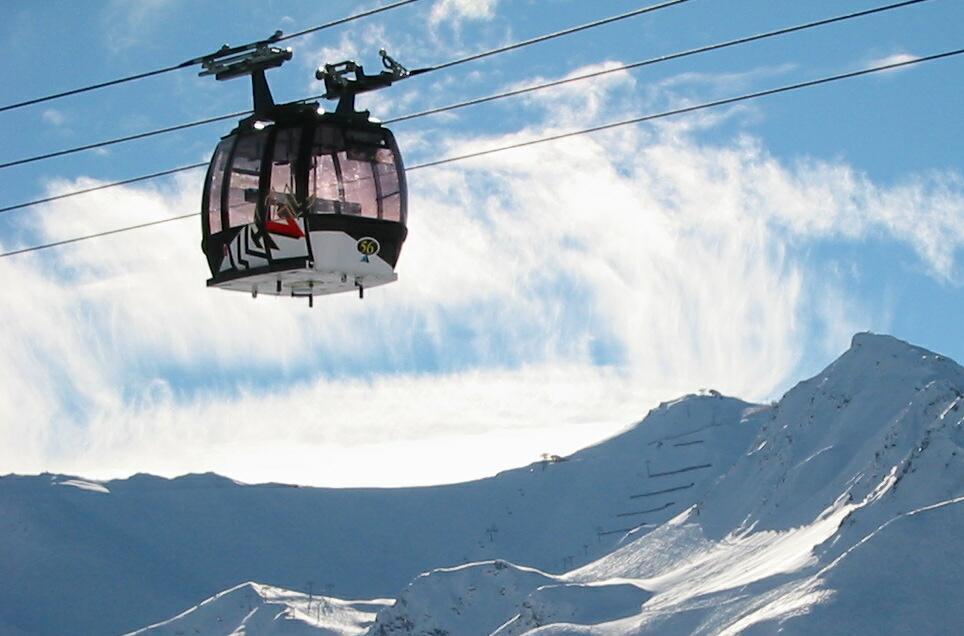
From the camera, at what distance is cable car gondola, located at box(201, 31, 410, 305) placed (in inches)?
968

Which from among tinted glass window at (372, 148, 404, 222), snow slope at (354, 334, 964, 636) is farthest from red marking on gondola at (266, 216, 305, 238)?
snow slope at (354, 334, 964, 636)

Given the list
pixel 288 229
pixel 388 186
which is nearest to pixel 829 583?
pixel 388 186

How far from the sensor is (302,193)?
24.8 m

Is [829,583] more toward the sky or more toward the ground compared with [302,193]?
more toward the ground

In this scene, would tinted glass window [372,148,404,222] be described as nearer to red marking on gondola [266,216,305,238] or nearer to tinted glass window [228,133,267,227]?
red marking on gondola [266,216,305,238]

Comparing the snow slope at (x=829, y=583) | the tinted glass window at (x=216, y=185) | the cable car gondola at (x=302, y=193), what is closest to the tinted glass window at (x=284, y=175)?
the cable car gondola at (x=302, y=193)

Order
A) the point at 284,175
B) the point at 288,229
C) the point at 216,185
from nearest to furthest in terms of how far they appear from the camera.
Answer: the point at 288,229, the point at 284,175, the point at 216,185

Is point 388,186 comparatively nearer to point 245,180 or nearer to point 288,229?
point 288,229

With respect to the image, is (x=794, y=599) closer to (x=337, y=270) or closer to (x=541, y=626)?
(x=541, y=626)

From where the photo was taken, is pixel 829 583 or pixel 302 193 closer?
pixel 302 193

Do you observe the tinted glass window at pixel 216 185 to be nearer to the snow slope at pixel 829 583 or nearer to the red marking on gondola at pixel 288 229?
the red marking on gondola at pixel 288 229

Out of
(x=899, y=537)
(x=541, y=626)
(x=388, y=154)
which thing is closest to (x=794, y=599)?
(x=899, y=537)

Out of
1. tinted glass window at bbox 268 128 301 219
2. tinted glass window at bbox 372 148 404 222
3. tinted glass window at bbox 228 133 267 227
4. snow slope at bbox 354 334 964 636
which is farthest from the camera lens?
snow slope at bbox 354 334 964 636

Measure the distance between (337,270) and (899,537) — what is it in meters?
125
